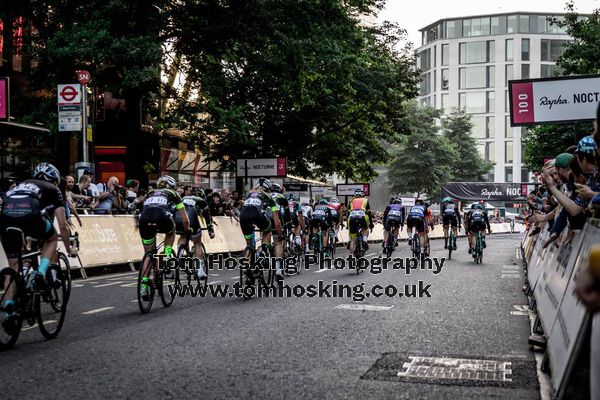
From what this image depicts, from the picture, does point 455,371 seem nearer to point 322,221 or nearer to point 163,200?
point 163,200

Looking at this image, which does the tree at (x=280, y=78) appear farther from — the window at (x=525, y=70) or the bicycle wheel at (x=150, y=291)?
the window at (x=525, y=70)

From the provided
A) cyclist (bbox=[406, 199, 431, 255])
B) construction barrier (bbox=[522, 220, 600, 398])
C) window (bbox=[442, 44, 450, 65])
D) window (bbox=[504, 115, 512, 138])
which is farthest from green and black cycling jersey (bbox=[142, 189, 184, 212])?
window (bbox=[442, 44, 450, 65])

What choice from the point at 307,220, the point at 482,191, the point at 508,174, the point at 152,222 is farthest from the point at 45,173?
the point at 508,174

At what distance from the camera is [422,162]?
3046 inches

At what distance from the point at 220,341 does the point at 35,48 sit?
52.9 ft

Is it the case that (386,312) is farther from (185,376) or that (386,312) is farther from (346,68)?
(346,68)

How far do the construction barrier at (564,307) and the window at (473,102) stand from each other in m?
108

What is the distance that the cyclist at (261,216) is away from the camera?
12500 millimetres

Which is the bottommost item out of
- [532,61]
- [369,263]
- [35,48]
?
[369,263]

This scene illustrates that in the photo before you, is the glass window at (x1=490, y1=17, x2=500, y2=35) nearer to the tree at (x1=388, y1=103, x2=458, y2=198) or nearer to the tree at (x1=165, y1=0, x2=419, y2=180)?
the tree at (x1=388, y1=103, x2=458, y2=198)

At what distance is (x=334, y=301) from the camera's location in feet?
38.3

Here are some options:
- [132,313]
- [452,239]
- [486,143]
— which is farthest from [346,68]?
[486,143]

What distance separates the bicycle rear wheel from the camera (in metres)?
8.08

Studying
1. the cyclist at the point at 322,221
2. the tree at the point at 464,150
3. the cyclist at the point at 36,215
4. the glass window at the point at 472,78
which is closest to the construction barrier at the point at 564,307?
the cyclist at the point at 36,215
